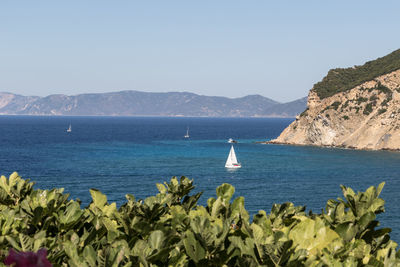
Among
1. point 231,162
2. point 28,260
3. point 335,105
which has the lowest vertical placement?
point 231,162

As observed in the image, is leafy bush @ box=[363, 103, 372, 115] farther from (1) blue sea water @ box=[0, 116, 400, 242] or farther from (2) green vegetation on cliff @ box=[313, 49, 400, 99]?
(1) blue sea water @ box=[0, 116, 400, 242]

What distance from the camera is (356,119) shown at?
474ft

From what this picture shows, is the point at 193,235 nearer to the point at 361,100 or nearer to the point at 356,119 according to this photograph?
the point at 356,119

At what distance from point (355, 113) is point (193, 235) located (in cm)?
14660

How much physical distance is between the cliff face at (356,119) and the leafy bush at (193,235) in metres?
125

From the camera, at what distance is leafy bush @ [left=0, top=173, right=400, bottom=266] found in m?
7.07

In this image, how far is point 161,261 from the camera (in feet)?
24.1

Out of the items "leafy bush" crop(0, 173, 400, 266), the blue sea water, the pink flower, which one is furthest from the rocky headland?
the pink flower

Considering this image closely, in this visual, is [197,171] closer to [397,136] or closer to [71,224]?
[397,136]

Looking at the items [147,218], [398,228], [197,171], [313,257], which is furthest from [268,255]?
[197,171]

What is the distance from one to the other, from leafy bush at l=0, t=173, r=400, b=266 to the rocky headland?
125 metres

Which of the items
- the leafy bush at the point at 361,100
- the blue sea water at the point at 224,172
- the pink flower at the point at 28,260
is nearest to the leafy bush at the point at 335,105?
the leafy bush at the point at 361,100

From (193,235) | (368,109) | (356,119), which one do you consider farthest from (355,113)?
(193,235)

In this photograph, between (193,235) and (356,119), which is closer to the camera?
(193,235)
